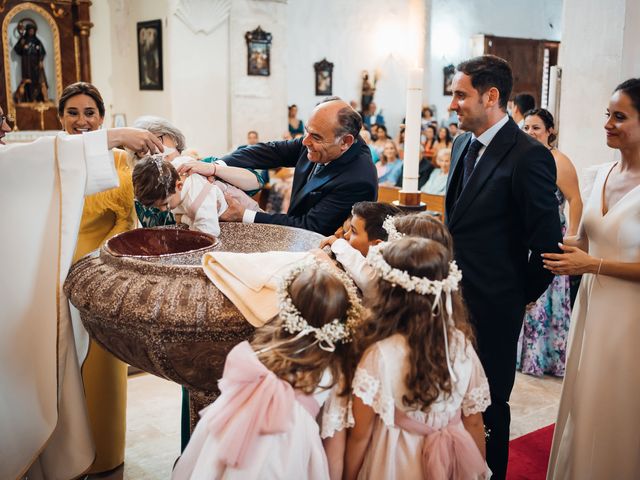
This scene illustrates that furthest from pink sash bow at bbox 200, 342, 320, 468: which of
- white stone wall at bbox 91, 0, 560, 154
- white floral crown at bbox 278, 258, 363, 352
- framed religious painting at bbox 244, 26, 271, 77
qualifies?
framed religious painting at bbox 244, 26, 271, 77

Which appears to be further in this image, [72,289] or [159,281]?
[72,289]

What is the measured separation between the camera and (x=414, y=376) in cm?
175

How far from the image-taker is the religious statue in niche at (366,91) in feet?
41.7

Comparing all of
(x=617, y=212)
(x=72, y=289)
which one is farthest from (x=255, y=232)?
(x=617, y=212)

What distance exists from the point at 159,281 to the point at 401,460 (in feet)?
2.73

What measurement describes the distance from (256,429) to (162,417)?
211cm

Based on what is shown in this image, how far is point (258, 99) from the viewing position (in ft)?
34.8

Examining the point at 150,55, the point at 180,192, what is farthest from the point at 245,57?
the point at 180,192

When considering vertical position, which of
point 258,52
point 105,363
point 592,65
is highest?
point 258,52

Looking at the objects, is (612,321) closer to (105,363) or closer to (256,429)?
(256,429)

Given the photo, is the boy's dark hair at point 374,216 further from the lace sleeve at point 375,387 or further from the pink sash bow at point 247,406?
the pink sash bow at point 247,406

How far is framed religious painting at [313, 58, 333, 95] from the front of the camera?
12.2 m

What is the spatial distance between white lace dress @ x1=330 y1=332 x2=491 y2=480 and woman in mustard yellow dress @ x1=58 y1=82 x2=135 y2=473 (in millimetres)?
1487

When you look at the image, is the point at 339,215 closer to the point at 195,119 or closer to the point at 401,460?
the point at 401,460
